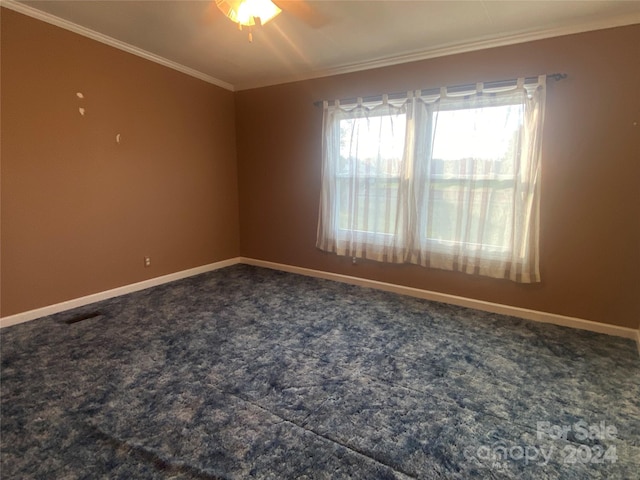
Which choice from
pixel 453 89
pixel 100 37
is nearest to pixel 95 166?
pixel 100 37

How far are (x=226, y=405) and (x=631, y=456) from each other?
77.4 inches

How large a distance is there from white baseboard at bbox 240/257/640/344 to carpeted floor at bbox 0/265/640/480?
0.13m

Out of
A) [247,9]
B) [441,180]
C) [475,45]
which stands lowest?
[441,180]

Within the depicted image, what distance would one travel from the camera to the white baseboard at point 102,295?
2.76 meters

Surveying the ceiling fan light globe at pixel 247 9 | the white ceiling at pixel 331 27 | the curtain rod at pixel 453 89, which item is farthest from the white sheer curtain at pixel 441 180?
the ceiling fan light globe at pixel 247 9

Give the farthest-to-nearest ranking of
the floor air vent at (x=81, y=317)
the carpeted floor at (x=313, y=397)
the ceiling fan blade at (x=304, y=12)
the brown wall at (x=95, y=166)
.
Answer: the floor air vent at (x=81, y=317) → the brown wall at (x=95, y=166) → the ceiling fan blade at (x=304, y=12) → the carpeted floor at (x=313, y=397)

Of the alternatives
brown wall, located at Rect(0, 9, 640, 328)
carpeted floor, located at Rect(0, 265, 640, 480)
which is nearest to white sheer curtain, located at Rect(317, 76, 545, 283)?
Result: brown wall, located at Rect(0, 9, 640, 328)

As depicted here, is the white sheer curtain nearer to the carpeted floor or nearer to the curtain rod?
the curtain rod

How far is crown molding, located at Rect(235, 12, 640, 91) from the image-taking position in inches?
99.5

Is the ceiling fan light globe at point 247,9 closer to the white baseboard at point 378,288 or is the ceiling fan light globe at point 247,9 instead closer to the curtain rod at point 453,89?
the curtain rod at point 453,89

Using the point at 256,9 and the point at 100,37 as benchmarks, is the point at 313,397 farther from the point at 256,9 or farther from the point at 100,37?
the point at 100,37

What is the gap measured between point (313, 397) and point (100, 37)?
363 cm

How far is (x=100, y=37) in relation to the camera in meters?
3.07

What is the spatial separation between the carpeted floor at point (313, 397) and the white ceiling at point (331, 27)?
2500mm
